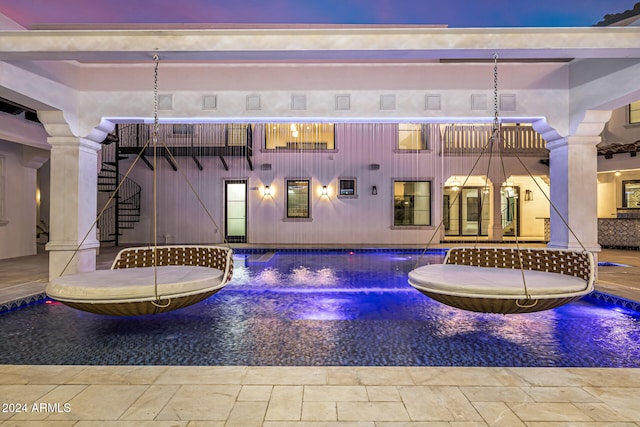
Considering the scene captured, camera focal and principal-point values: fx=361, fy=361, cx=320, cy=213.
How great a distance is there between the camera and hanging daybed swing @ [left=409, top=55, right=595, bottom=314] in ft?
10.7

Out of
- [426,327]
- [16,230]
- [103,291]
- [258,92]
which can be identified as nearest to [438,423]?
[426,327]

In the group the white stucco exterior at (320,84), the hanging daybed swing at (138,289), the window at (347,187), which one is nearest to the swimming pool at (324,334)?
the hanging daybed swing at (138,289)

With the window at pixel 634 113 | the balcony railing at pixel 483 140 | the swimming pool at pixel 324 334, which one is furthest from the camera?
the balcony railing at pixel 483 140

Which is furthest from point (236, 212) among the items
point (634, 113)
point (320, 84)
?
point (634, 113)

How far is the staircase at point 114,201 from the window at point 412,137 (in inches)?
393

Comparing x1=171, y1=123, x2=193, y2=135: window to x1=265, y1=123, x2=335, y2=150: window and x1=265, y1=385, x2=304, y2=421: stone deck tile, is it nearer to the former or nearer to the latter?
x1=265, y1=123, x2=335, y2=150: window

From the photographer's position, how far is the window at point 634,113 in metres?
12.5

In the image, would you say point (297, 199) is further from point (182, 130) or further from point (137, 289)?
point (137, 289)

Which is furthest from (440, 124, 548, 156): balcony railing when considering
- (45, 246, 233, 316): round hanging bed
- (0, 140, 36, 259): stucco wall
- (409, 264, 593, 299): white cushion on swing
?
(0, 140, 36, 259): stucco wall

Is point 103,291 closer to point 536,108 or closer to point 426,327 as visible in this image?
point 426,327

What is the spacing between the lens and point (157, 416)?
2.17m

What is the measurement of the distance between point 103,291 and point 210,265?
1578 millimetres

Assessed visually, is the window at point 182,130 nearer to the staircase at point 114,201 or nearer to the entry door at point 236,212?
the staircase at point 114,201

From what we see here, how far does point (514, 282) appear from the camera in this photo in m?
3.56
